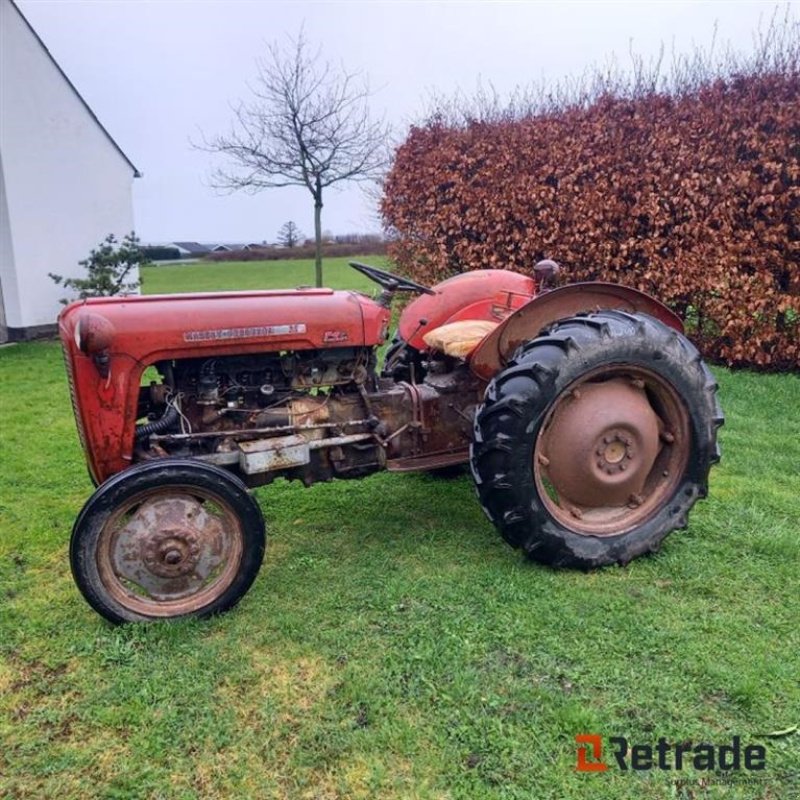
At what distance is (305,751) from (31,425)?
4.63 meters

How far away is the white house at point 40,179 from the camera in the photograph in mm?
9648

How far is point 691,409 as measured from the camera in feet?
10.3

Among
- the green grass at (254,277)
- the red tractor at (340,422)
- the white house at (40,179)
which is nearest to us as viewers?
the red tractor at (340,422)

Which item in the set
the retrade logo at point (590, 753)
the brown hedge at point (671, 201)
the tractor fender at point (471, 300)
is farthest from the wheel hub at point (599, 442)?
the brown hedge at point (671, 201)

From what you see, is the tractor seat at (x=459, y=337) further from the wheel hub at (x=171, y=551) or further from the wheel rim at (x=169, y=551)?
the wheel hub at (x=171, y=551)

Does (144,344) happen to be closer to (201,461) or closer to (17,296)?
(201,461)

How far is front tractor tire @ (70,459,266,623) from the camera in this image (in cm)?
254

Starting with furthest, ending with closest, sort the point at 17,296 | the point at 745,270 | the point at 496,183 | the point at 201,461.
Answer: the point at 17,296 < the point at 496,183 < the point at 745,270 < the point at 201,461

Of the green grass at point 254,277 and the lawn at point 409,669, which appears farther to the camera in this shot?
the green grass at point 254,277

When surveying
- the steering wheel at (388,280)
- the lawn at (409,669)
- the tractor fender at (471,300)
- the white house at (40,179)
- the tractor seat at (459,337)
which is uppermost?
the white house at (40,179)

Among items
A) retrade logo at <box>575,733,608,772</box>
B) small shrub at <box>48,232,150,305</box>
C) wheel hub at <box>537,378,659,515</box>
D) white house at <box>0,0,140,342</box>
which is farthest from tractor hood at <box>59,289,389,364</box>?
white house at <box>0,0,140,342</box>

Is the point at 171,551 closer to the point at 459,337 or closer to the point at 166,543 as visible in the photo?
the point at 166,543

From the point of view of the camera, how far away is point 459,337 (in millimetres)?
3402

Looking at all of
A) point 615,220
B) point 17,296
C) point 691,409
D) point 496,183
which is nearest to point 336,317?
point 691,409
